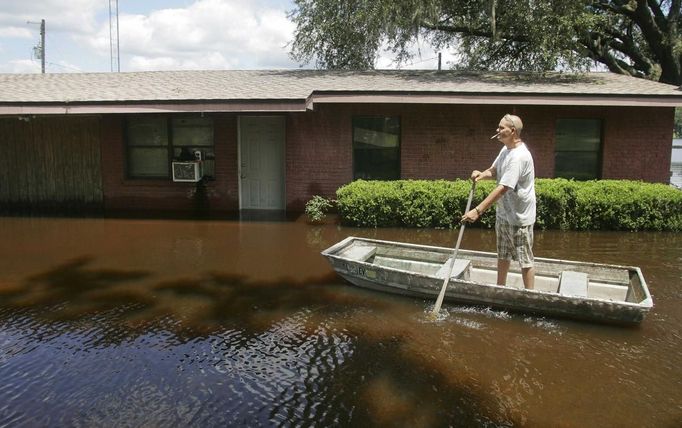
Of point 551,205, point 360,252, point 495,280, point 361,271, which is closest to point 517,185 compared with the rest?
point 495,280

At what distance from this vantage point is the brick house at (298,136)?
1184 cm

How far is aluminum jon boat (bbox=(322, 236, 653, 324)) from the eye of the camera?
19.1ft

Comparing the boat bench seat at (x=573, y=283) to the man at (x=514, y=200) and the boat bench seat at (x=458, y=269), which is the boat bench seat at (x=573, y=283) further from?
the boat bench seat at (x=458, y=269)

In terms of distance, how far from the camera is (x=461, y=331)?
577 centimetres

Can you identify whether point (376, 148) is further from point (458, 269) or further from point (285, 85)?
point (458, 269)

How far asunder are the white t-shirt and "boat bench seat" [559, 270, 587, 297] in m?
0.87

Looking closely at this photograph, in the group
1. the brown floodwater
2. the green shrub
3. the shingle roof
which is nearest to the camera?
the brown floodwater

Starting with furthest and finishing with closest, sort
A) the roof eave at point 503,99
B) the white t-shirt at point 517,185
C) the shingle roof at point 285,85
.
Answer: the shingle roof at point 285,85, the roof eave at point 503,99, the white t-shirt at point 517,185

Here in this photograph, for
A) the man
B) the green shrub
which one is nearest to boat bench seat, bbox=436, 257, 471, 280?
the man

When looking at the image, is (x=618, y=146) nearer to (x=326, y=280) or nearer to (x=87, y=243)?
(x=326, y=280)

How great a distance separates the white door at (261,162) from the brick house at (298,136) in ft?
0.08

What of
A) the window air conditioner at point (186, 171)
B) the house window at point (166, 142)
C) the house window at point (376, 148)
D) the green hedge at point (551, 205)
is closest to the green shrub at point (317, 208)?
the green hedge at point (551, 205)

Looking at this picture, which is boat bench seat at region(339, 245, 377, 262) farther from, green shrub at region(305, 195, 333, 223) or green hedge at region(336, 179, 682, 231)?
green shrub at region(305, 195, 333, 223)

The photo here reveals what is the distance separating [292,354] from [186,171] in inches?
356
